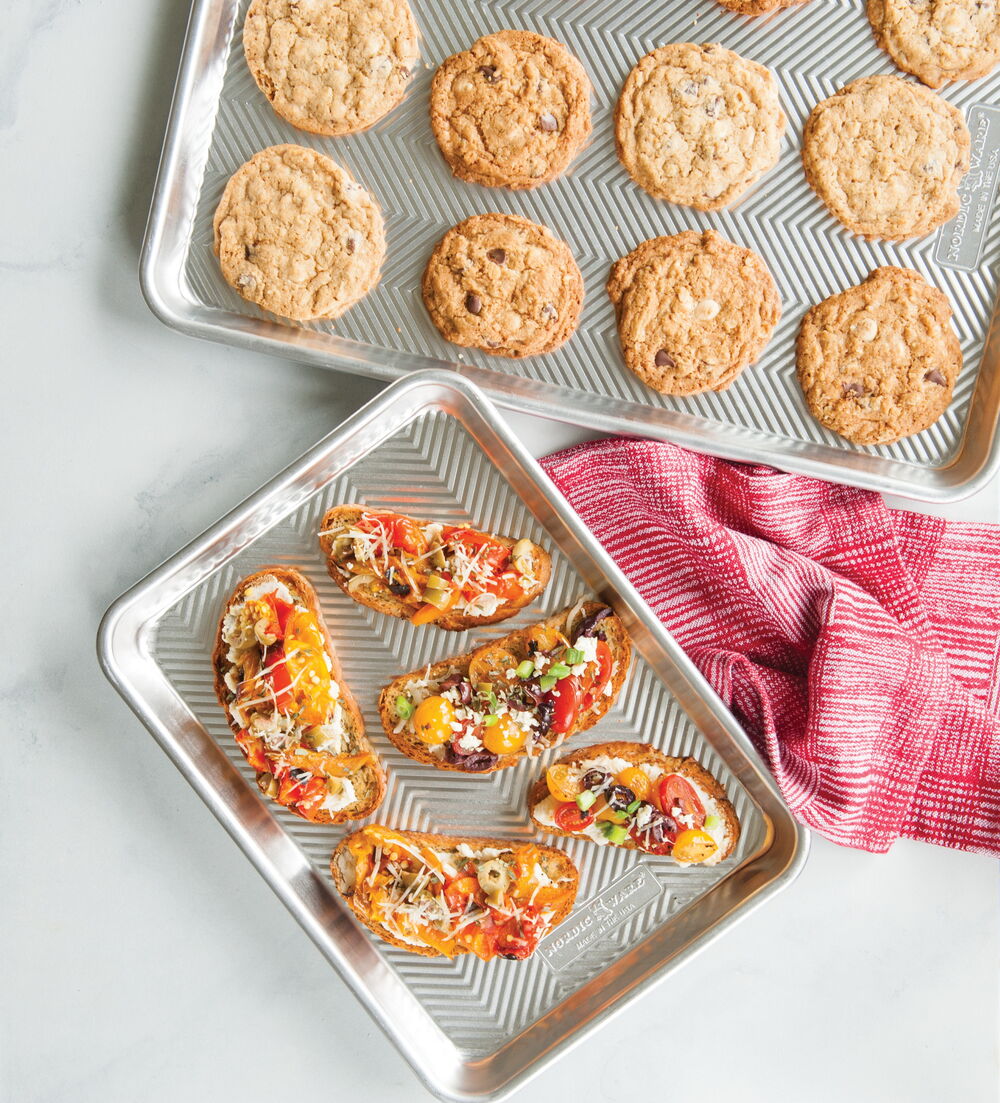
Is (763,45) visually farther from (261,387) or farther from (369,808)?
(369,808)

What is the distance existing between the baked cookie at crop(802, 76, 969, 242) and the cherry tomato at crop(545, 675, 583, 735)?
5.07ft

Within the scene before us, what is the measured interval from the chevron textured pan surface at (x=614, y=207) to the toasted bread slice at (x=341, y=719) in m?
0.75

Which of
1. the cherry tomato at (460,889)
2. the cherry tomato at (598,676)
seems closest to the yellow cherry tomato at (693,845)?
the cherry tomato at (598,676)

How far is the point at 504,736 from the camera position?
7.75ft

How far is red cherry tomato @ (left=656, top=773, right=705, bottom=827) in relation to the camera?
7.78 feet

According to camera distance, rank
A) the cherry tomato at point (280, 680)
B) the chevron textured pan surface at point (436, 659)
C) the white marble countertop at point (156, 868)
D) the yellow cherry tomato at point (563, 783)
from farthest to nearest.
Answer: the white marble countertop at point (156, 868)
the chevron textured pan surface at point (436, 659)
the yellow cherry tomato at point (563, 783)
the cherry tomato at point (280, 680)

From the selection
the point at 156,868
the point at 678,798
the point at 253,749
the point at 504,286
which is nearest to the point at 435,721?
the point at 253,749

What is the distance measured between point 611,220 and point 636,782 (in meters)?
1.60

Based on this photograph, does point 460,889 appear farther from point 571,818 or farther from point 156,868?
point 156,868

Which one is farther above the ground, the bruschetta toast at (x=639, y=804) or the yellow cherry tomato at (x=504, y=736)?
the yellow cherry tomato at (x=504, y=736)

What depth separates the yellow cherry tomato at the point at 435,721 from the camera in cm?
236

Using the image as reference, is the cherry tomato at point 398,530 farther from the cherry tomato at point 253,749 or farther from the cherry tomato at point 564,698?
the cherry tomato at point 253,749

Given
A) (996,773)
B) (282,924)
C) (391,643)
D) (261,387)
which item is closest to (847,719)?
(996,773)

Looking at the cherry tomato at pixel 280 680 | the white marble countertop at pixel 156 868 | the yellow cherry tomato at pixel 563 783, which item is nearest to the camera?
the cherry tomato at pixel 280 680
